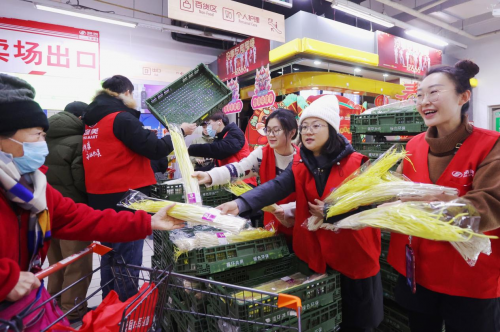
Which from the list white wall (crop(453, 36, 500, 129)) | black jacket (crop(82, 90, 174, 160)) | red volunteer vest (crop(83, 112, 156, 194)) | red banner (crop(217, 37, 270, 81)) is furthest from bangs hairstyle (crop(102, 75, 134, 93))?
white wall (crop(453, 36, 500, 129))

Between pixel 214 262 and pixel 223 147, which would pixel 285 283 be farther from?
pixel 223 147

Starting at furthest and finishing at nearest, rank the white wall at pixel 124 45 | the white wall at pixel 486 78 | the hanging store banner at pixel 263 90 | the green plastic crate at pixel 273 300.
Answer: the white wall at pixel 486 78 → the hanging store banner at pixel 263 90 → the white wall at pixel 124 45 → the green plastic crate at pixel 273 300

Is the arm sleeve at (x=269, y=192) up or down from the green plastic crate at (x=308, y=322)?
up

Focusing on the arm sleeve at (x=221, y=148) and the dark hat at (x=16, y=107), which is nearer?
the dark hat at (x=16, y=107)

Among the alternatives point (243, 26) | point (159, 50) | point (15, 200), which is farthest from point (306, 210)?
point (159, 50)

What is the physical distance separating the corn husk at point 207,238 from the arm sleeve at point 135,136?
0.78m

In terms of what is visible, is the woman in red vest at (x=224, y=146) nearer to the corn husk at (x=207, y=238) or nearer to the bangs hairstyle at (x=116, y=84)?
the bangs hairstyle at (x=116, y=84)

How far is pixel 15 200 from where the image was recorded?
3.45ft

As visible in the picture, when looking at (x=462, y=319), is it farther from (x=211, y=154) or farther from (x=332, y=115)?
(x=211, y=154)

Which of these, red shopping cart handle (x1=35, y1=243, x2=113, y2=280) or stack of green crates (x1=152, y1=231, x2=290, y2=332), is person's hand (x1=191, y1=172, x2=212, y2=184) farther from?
red shopping cart handle (x1=35, y1=243, x2=113, y2=280)

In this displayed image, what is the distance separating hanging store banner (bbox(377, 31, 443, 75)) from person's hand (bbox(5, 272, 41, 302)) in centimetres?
807

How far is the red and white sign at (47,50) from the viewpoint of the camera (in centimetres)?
583

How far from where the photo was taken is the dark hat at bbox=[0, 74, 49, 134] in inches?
41.4

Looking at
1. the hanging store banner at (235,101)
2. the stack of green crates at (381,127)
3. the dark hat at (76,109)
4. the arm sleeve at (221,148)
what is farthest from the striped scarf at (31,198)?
the hanging store banner at (235,101)
